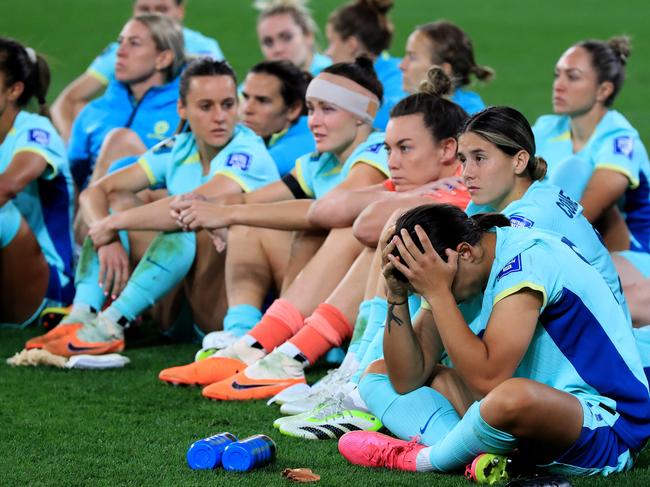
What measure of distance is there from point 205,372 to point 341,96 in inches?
55.4

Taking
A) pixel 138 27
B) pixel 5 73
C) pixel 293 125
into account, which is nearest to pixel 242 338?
pixel 293 125

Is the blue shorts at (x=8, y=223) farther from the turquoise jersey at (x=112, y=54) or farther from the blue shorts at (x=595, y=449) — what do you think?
the blue shorts at (x=595, y=449)

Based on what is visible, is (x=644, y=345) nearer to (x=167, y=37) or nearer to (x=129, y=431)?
(x=129, y=431)

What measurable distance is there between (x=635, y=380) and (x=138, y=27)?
183 inches

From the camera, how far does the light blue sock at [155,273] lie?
5570mm

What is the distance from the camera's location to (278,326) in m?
5.06

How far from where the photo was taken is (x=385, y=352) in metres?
3.78

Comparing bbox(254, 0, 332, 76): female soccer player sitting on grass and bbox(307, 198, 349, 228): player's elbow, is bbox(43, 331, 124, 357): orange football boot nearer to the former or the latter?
bbox(307, 198, 349, 228): player's elbow

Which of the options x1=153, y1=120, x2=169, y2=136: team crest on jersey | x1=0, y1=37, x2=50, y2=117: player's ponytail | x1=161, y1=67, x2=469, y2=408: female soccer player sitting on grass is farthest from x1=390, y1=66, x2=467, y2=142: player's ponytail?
x1=153, y1=120, x2=169, y2=136: team crest on jersey

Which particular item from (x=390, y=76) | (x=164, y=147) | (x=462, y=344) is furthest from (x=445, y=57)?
(x=462, y=344)

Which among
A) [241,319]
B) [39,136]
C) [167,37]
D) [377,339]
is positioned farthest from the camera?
[167,37]

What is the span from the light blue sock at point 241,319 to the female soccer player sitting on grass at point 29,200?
1275mm

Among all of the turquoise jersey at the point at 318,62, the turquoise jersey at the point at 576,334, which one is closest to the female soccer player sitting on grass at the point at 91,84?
the turquoise jersey at the point at 318,62

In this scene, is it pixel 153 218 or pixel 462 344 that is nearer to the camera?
pixel 462 344
